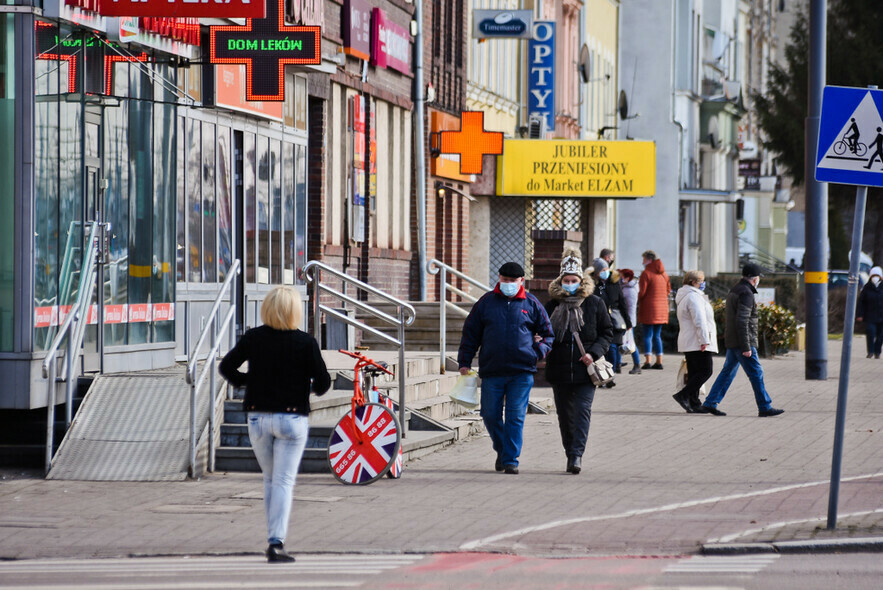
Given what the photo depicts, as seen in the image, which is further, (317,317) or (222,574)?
(317,317)

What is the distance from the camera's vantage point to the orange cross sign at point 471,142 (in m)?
26.8

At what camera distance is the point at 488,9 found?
1176 inches

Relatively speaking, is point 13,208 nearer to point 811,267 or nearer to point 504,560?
point 504,560

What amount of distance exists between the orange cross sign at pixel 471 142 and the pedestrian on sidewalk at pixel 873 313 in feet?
24.2

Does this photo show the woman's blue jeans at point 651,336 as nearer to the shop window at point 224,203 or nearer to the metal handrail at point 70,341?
the shop window at point 224,203

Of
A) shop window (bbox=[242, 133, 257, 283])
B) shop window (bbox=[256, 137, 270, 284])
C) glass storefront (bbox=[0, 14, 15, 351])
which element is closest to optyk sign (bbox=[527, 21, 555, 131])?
shop window (bbox=[256, 137, 270, 284])

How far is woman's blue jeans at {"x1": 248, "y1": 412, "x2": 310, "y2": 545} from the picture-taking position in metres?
8.80

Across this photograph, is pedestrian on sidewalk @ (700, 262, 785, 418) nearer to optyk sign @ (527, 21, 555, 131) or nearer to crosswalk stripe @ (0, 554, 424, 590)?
crosswalk stripe @ (0, 554, 424, 590)

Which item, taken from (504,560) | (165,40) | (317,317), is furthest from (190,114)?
(504,560)

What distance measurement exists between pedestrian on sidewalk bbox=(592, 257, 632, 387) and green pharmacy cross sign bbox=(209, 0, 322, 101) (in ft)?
21.4

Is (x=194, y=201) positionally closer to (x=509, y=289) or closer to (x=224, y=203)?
(x=224, y=203)

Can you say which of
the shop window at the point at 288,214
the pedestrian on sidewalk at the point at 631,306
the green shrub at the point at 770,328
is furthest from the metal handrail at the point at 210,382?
the green shrub at the point at 770,328

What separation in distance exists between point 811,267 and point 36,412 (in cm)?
1208

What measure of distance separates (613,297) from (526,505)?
35.7 feet
